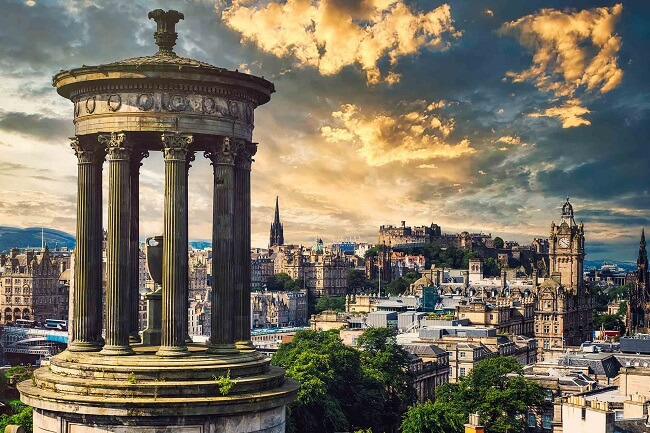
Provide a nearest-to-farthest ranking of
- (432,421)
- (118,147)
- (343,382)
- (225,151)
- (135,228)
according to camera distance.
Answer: (118,147) < (225,151) < (135,228) < (432,421) < (343,382)

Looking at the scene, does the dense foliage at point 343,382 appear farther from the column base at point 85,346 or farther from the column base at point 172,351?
the column base at point 172,351

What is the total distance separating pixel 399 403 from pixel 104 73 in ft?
250

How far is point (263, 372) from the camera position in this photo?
843 inches

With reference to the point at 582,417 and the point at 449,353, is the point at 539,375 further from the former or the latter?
the point at 582,417

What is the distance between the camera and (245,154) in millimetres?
21797

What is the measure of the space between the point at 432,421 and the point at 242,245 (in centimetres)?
5739

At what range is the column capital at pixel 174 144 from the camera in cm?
2058

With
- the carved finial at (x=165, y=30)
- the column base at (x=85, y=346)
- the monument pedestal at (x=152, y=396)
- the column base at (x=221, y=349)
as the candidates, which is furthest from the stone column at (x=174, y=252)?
the carved finial at (x=165, y=30)

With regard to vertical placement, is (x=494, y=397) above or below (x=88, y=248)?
below

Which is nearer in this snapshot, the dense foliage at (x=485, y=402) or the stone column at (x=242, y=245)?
the stone column at (x=242, y=245)

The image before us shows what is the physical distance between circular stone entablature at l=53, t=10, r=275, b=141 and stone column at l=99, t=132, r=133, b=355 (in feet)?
1.86

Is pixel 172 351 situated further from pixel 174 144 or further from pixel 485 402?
pixel 485 402

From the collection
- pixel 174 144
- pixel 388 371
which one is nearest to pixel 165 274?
pixel 174 144

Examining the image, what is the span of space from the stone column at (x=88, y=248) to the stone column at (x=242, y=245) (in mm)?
2716
